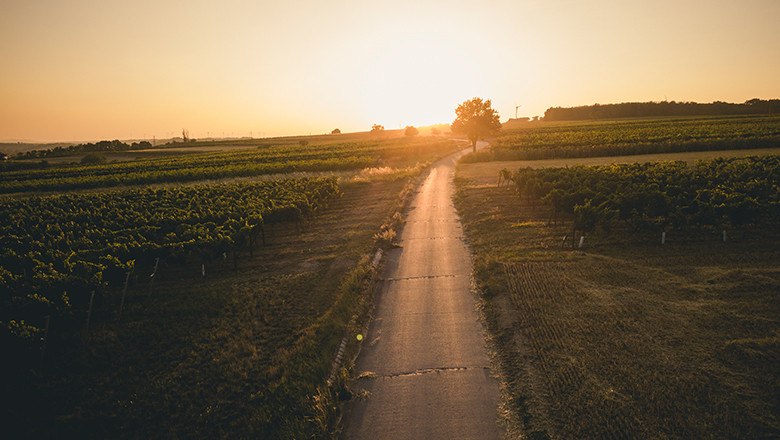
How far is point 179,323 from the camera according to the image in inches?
610

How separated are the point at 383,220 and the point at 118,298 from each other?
17.2m

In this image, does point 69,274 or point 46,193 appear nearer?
point 69,274

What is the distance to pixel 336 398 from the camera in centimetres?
1062

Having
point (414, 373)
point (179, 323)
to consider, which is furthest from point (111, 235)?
point (414, 373)

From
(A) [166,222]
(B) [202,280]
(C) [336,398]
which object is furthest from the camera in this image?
(A) [166,222]

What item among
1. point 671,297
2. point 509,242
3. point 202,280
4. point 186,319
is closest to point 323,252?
point 202,280

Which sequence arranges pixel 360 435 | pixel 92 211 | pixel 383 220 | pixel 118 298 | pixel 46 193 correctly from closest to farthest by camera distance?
pixel 360 435 < pixel 118 298 < pixel 383 220 < pixel 92 211 < pixel 46 193

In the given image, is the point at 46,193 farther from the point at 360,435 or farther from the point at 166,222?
the point at 360,435

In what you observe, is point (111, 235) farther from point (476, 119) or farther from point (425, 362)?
point (476, 119)

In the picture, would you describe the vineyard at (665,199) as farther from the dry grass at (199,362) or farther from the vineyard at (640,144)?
the vineyard at (640,144)

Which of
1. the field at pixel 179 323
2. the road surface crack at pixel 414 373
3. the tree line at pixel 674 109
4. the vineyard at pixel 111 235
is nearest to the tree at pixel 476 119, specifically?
the vineyard at pixel 111 235

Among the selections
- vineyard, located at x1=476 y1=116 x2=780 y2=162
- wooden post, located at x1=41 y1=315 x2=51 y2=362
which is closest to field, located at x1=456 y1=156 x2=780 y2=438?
wooden post, located at x1=41 y1=315 x2=51 y2=362

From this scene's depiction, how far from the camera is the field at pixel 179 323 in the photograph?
421 inches

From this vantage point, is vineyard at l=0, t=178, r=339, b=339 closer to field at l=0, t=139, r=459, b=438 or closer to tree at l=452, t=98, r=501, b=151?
field at l=0, t=139, r=459, b=438
